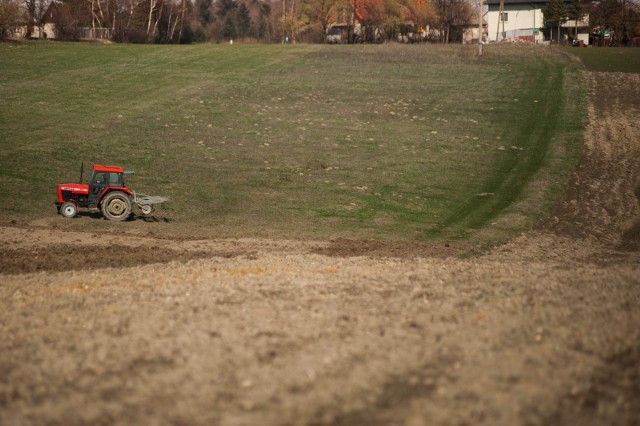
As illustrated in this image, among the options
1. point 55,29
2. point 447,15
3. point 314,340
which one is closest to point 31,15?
point 55,29

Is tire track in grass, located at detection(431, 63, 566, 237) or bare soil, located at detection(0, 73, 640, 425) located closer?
bare soil, located at detection(0, 73, 640, 425)

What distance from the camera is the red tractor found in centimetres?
2597

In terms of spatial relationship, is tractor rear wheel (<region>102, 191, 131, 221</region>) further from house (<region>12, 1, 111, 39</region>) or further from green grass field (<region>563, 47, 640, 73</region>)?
house (<region>12, 1, 111, 39</region>)

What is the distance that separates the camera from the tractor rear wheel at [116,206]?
2603cm

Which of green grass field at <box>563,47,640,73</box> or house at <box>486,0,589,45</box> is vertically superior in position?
house at <box>486,0,589,45</box>

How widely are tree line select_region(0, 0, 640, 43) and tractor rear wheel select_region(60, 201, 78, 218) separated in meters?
61.2

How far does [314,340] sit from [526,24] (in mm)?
106626

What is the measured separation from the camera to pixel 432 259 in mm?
21312

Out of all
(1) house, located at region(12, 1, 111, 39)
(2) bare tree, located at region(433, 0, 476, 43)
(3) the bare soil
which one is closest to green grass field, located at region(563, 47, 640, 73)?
(2) bare tree, located at region(433, 0, 476, 43)

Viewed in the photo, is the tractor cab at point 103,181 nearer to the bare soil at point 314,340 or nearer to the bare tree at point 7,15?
the bare soil at point 314,340

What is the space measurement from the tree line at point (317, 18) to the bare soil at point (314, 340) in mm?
71799

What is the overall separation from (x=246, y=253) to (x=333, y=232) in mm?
5319

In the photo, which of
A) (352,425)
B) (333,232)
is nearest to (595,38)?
(333,232)

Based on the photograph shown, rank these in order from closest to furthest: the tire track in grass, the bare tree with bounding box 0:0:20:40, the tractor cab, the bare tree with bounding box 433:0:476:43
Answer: the tractor cab, the tire track in grass, the bare tree with bounding box 0:0:20:40, the bare tree with bounding box 433:0:476:43
